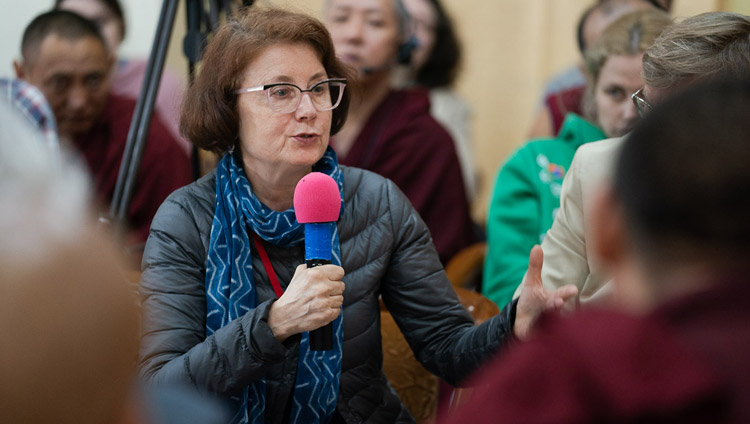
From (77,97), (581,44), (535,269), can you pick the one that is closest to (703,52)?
(535,269)

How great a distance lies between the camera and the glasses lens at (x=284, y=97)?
162 centimetres

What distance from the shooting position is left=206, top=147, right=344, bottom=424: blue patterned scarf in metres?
1.51

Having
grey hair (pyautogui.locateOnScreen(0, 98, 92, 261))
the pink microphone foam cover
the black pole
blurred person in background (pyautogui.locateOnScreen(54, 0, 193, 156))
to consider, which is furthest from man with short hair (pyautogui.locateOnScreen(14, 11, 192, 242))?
grey hair (pyautogui.locateOnScreen(0, 98, 92, 261))

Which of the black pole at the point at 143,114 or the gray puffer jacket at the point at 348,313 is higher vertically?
the black pole at the point at 143,114

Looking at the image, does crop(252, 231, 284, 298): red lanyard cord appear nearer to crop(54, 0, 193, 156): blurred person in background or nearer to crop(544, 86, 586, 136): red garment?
crop(544, 86, 586, 136): red garment

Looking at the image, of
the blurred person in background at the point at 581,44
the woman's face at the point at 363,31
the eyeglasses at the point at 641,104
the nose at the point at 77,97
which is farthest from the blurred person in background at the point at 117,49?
the eyeglasses at the point at 641,104

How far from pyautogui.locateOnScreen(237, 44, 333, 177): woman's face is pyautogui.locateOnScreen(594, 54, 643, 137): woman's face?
91 cm

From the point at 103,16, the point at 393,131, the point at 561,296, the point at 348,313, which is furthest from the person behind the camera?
the point at 103,16

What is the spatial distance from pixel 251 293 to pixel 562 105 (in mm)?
1747

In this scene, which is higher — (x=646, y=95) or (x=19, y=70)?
(x=19, y=70)

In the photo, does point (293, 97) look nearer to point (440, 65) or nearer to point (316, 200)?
point (316, 200)

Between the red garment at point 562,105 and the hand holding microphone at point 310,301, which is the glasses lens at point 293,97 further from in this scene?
the red garment at point 562,105

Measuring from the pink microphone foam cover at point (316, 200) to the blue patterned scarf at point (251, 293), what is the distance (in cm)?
17

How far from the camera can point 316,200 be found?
1.37 m
